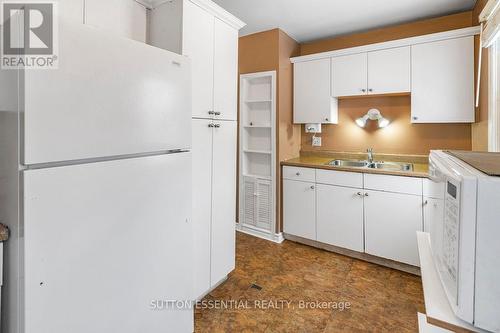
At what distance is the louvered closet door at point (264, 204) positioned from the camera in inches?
129

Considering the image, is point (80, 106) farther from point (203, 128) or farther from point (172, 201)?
point (203, 128)

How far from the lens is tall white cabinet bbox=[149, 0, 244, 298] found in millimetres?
1772

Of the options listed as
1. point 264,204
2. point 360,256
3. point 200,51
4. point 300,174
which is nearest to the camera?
point 200,51

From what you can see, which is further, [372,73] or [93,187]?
[372,73]

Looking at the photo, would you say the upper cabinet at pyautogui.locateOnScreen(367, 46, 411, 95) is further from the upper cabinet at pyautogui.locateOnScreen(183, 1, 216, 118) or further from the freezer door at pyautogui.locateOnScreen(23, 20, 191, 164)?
the freezer door at pyautogui.locateOnScreen(23, 20, 191, 164)

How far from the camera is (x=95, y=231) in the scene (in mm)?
1050

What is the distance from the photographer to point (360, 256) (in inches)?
109

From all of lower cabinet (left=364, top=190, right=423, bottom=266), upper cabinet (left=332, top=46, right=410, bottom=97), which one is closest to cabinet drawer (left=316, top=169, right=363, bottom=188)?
lower cabinet (left=364, top=190, right=423, bottom=266)

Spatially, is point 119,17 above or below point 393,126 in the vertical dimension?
above

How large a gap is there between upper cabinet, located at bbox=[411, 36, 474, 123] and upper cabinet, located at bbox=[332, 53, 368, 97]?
0.46 m

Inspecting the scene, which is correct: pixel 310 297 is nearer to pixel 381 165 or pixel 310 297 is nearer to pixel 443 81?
pixel 381 165

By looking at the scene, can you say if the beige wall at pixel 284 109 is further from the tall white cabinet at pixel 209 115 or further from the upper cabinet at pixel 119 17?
the upper cabinet at pixel 119 17

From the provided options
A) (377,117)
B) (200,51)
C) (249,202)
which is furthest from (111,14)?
(377,117)

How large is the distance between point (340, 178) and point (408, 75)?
3.90ft
